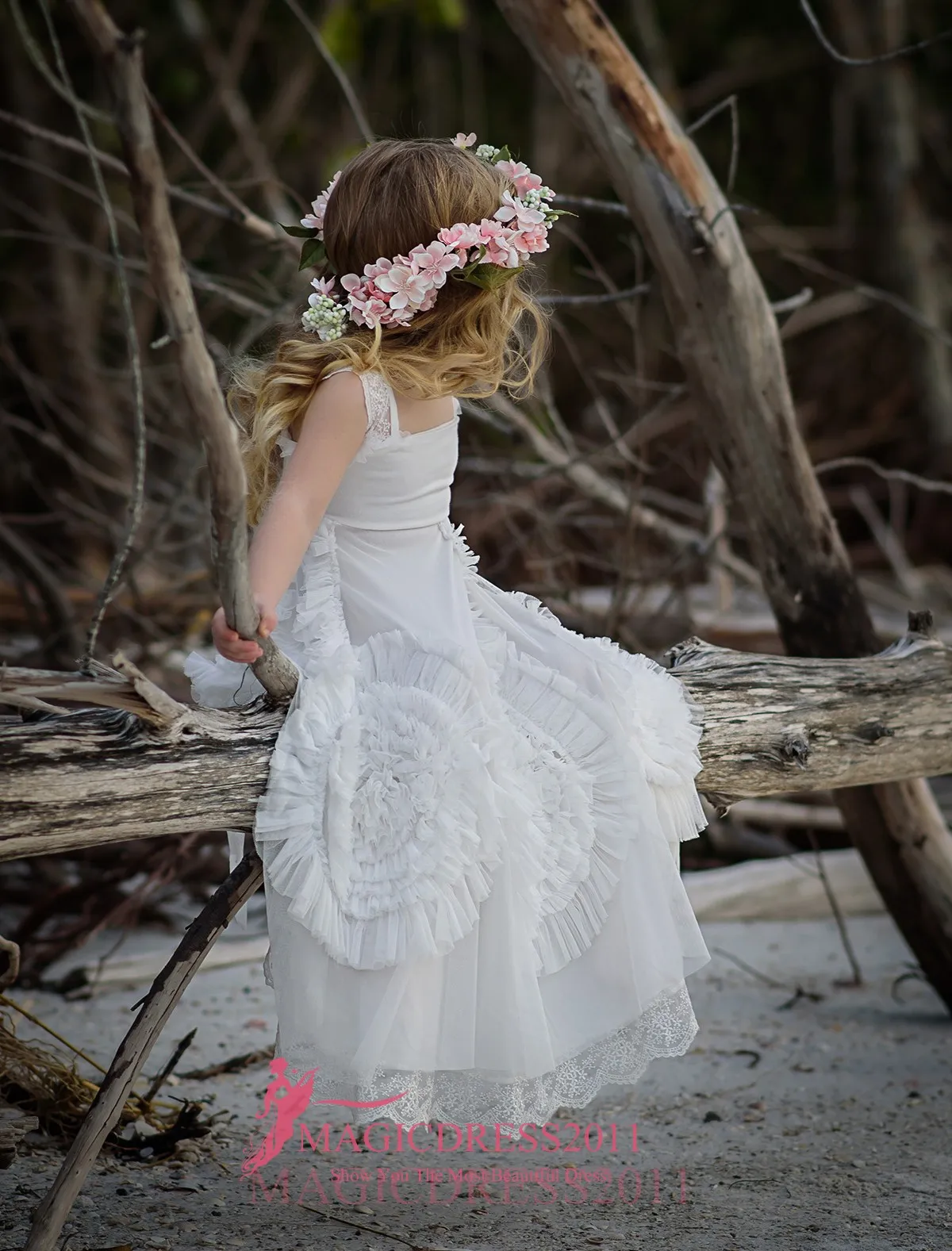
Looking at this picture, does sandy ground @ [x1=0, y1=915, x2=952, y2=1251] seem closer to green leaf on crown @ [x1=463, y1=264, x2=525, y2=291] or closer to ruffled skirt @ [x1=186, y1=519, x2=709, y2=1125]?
ruffled skirt @ [x1=186, y1=519, x2=709, y2=1125]

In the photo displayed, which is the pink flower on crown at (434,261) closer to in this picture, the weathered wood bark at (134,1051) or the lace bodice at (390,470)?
→ the lace bodice at (390,470)

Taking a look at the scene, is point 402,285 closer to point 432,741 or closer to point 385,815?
point 432,741

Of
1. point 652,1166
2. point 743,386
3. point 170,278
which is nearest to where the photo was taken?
point 170,278

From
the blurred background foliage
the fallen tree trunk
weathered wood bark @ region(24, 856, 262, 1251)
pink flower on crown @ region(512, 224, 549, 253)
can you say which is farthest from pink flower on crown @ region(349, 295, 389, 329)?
the blurred background foliage

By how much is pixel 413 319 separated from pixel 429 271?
0.32 ft

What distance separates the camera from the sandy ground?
2039 millimetres

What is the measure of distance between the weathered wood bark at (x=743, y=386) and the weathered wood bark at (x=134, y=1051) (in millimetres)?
1482

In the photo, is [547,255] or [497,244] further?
[547,255]

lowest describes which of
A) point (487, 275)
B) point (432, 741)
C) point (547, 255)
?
point (432, 741)

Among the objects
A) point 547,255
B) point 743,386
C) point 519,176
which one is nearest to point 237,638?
point 519,176

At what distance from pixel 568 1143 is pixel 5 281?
6869 mm

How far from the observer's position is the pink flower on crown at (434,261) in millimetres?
Answer: 2029

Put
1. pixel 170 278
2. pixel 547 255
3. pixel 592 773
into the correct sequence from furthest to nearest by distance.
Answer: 1. pixel 547 255
2. pixel 592 773
3. pixel 170 278

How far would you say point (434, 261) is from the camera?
204cm
